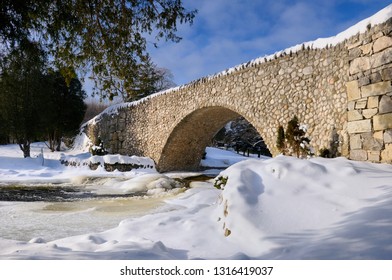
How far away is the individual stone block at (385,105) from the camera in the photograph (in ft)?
18.0

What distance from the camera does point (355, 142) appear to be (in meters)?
6.18

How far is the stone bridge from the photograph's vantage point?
5.75 m

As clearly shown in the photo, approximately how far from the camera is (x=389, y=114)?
5.50 m

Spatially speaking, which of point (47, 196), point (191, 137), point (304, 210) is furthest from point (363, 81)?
point (191, 137)

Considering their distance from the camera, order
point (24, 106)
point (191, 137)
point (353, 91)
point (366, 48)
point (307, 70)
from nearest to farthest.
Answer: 1. point (366, 48)
2. point (353, 91)
3. point (307, 70)
4. point (191, 137)
5. point (24, 106)

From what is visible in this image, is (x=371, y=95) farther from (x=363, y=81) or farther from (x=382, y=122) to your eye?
(x=382, y=122)

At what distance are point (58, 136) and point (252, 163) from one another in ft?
74.9

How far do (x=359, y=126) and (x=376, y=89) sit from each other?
2.43 ft

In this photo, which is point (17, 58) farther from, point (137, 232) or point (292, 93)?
point (292, 93)

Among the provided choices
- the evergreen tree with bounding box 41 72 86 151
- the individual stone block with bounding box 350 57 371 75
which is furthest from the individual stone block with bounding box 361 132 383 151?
the evergreen tree with bounding box 41 72 86 151

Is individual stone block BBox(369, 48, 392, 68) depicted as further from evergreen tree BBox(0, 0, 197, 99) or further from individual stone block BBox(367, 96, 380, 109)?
evergreen tree BBox(0, 0, 197, 99)

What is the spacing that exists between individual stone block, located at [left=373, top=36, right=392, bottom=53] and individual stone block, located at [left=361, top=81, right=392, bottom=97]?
613 millimetres

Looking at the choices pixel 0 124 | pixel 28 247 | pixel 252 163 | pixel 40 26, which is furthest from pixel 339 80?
pixel 0 124

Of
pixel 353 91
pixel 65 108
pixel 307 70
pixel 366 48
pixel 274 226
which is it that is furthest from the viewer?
pixel 65 108
